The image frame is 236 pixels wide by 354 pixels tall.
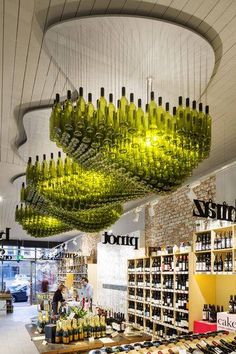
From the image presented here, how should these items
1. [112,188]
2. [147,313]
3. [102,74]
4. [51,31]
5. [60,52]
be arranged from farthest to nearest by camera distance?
[147,313]
[112,188]
[102,74]
[60,52]
[51,31]

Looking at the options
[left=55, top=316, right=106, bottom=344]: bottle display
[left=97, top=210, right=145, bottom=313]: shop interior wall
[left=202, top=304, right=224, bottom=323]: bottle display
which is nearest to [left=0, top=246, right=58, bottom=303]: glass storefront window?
[left=97, top=210, right=145, bottom=313]: shop interior wall

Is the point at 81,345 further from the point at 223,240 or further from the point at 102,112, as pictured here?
the point at 102,112

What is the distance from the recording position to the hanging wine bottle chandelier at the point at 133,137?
305 centimetres

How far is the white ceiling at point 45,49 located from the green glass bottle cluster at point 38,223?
1.57m

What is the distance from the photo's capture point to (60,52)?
3.54 metres

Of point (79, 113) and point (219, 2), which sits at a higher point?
point (219, 2)

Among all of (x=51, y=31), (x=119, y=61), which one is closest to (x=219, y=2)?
(x=119, y=61)

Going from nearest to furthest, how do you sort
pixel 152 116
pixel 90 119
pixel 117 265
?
pixel 90 119 → pixel 152 116 → pixel 117 265

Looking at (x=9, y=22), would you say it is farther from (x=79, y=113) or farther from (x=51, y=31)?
(x=79, y=113)

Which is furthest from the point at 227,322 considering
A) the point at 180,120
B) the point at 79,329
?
the point at 180,120

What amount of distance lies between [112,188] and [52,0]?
90.8 inches

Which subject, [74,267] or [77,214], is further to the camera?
[74,267]

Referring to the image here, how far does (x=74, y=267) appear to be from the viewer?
21.2 meters

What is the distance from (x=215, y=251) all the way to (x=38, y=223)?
3.09 m
